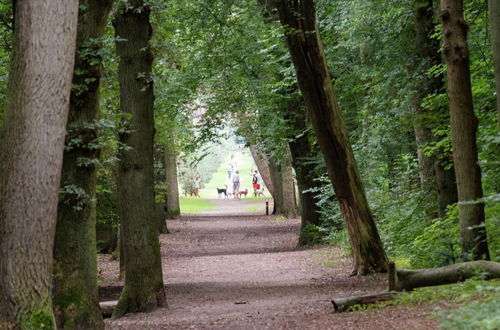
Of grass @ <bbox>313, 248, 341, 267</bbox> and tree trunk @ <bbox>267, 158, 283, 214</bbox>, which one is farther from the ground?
tree trunk @ <bbox>267, 158, 283, 214</bbox>

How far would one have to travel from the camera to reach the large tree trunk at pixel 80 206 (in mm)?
9734

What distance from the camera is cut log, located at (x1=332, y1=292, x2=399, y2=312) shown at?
10.0 m

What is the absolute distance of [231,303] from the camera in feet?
46.6

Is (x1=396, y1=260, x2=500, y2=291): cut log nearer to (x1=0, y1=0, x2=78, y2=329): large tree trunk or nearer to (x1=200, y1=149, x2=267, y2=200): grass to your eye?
(x1=0, y1=0, x2=78, y2=329): large tree trunk

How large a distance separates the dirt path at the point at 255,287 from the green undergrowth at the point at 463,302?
0.30 m

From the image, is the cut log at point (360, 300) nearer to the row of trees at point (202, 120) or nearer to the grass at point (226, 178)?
the row of trees at point (202, 120)

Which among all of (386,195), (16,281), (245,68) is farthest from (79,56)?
(386,195)

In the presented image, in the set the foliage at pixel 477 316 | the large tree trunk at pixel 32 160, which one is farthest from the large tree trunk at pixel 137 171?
the foliage at pixel 477 316

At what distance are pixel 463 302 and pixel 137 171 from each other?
6783 millimetres

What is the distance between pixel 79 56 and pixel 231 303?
618 cm

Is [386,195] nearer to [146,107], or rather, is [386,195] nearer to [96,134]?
[146,107]

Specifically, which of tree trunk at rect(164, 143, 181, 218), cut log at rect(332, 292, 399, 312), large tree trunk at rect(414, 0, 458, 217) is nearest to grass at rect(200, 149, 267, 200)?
tree trunk at rect(164, 143, 181, 218)

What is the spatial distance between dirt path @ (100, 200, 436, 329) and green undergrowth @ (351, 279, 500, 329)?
0.30m

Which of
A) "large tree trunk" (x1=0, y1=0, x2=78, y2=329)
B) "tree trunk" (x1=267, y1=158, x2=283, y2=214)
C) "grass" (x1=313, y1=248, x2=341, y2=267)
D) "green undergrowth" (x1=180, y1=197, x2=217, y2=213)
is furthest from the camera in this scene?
"green undergrowth" (x1=180, y1=197, x2=217, y2=213)
